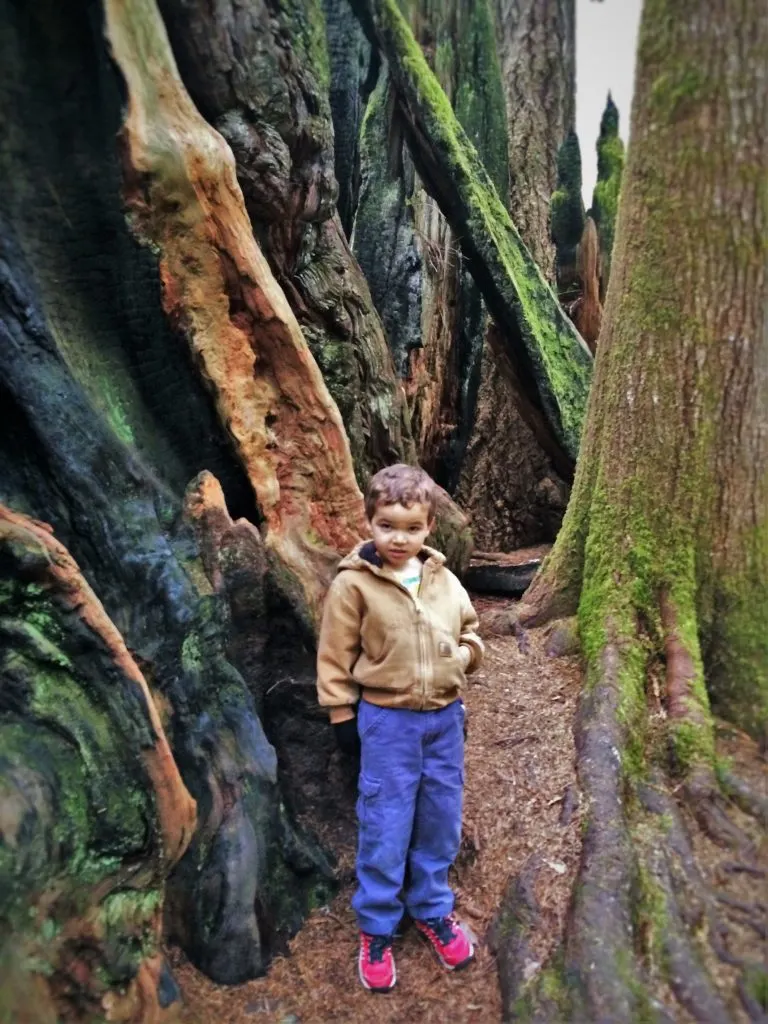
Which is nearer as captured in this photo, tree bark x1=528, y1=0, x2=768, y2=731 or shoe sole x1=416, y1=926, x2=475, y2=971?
shoe sole x1=416, y1=926, x2=475, y2=971

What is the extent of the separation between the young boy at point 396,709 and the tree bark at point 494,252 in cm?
312

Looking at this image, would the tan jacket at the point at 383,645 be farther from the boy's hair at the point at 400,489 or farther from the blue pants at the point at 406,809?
the boy's hair at the point at 400,489

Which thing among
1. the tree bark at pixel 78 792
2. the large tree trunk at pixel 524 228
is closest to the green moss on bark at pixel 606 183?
the large tree trunk at pixel 524 228

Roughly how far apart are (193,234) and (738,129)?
219 centimetres

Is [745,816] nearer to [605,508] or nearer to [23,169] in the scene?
[605,508]

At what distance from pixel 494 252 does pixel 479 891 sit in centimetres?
402

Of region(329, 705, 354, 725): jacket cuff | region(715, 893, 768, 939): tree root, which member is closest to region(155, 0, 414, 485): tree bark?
region(329, 705, 354, 725): jacket cuff

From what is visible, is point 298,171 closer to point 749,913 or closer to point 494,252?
point 494,252

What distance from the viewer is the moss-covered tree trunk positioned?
9.95 feet

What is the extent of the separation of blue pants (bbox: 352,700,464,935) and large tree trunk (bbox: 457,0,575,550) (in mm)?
4295

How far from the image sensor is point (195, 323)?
2998 millimetres

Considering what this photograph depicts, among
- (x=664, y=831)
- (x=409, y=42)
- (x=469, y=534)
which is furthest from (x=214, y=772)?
(x=409, y=42)

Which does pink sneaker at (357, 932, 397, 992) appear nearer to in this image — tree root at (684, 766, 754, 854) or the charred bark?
the charred bark

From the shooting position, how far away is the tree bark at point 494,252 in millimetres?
5324
